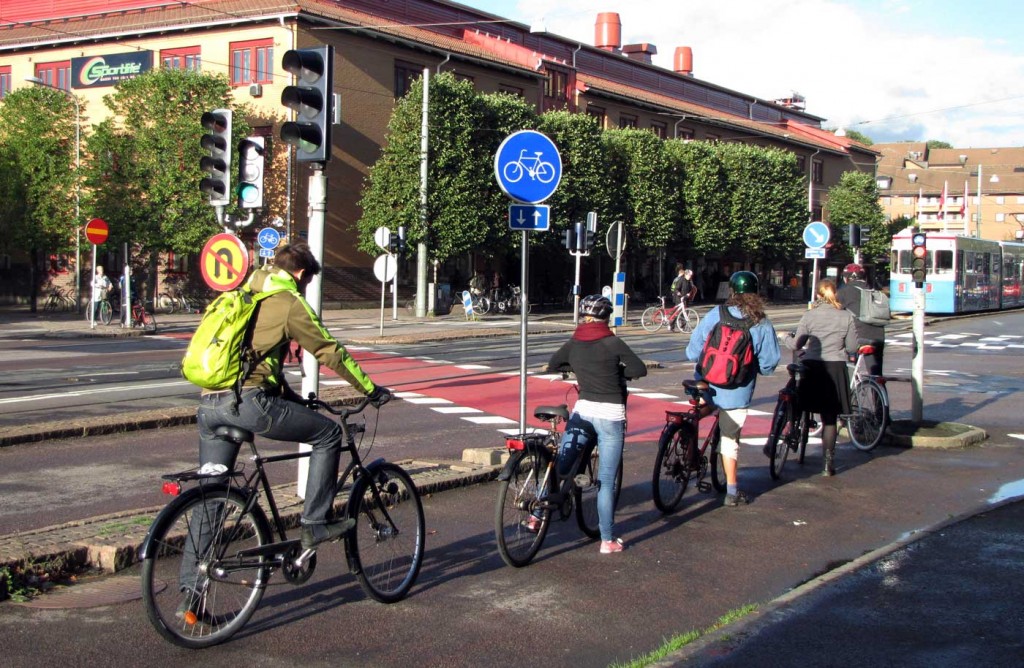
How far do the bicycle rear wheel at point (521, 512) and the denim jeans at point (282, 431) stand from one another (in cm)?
115

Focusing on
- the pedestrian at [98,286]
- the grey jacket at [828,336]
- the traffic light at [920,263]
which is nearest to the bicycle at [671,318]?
the pedestrian at [98,286]

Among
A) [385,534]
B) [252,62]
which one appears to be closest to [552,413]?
[385,534]

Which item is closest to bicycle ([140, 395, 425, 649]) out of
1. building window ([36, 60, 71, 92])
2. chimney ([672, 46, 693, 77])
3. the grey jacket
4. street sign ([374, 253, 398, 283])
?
the grey jacket

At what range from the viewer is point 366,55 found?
3972cm

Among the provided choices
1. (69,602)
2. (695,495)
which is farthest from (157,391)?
(69,602)

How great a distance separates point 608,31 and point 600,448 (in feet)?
190

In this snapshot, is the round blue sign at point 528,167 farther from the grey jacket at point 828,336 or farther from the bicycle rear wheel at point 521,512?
the bicycle rear wheel at point 521,512

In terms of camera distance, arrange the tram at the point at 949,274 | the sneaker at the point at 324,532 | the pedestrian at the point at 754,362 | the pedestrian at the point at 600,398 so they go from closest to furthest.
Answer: the sneaker at the point at 324,532
the pedestrian at the point at 600,398
the pedestrian at the point at 754,362
the tram at the point at 949,274

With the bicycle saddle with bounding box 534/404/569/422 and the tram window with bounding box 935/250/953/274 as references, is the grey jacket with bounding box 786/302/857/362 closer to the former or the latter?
the bicycle saddle with bounding box 534/404/569/422

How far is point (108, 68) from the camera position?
4206 centimetres

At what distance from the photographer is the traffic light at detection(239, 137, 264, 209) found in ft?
32.6

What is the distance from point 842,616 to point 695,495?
3.38 metres

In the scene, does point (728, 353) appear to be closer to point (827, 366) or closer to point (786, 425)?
Answer: point (786, 425)

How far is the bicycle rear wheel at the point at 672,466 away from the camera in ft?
24.5
